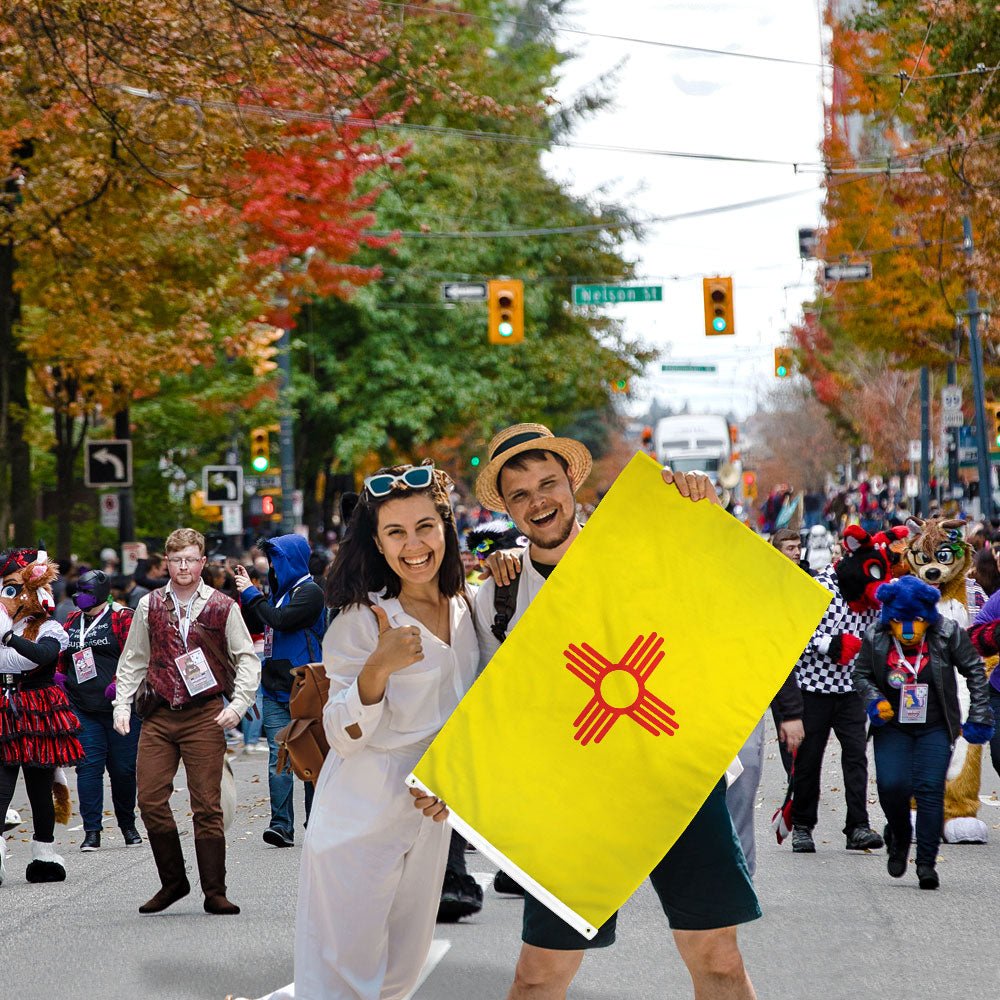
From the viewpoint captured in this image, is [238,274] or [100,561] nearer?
[238,274]

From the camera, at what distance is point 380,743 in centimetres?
511

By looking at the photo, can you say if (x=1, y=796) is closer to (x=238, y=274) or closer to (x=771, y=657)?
(x=771, y=657)

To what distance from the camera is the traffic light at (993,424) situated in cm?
3688

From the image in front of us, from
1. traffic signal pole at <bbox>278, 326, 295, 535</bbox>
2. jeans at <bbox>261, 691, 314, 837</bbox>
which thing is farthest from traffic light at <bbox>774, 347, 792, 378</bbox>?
jeans at <bbox>261, 691, 314, 837</bbox>

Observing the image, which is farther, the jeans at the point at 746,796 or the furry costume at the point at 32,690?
the furry costume at the point at 32,690

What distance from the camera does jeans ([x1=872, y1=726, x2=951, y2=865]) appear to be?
352 inches

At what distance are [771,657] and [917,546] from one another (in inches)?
226

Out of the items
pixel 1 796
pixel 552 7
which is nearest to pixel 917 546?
pixel 1 796

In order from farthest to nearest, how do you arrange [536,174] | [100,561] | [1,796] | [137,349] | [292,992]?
[536,174]
[100,561]
[137,349]
[1,796]
[292,992]

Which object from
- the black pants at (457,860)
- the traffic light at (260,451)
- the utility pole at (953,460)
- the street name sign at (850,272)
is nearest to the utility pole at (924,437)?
the utility pole at (953,460)

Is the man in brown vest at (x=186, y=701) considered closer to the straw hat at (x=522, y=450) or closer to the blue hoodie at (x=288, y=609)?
the blue hoodie at (x=288, y=609)

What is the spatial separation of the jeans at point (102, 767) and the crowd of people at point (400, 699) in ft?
0.05

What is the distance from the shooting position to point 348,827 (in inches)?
202

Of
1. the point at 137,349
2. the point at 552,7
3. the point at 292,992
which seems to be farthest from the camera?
the point at 552,7
